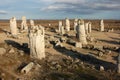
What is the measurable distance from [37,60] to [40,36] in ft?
8.73

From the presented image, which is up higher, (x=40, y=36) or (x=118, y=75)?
(x=40, y=36)

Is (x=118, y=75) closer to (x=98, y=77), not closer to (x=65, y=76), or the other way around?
(x=98, y=77)

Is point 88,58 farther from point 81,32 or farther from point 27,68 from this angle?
point 81,32

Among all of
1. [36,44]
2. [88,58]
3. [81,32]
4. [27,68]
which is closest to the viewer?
[27,68]

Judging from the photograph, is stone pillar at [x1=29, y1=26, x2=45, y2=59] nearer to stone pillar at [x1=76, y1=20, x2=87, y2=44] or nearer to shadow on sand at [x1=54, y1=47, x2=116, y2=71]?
shadow on sand at [x1=54, y1=47, x2=116, y2=71]

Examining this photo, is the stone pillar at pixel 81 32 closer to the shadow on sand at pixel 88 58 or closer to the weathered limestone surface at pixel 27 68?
the shadow on sand at pixel 88 58

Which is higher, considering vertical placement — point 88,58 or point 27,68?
point 27,68

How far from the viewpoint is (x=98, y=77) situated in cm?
2833

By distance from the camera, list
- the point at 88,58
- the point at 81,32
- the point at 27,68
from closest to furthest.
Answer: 1. the point at 27,68
2. the point at 88,58
3. the point at 81,32

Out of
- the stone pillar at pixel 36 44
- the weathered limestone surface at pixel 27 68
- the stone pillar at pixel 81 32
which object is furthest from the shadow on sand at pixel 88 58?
the weathered limestone surface at pixel 27 68

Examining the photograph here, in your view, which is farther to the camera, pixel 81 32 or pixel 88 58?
pixel 81 32

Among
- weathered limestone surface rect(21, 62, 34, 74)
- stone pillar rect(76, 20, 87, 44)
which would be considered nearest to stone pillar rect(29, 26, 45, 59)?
weathered limestone surface rect(21, 62, 34, 74)

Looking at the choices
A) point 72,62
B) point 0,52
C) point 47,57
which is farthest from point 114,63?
point 0,52

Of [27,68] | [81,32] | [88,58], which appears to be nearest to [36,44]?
[27,68]
